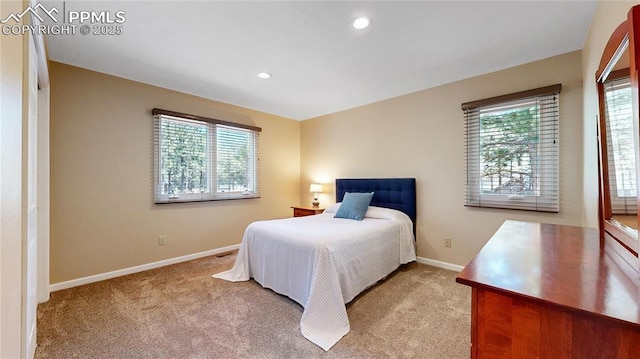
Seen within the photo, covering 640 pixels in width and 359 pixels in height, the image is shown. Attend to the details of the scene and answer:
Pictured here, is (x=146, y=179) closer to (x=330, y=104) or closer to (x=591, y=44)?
(x=330, y=104)

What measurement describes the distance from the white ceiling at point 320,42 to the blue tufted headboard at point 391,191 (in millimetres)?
1267

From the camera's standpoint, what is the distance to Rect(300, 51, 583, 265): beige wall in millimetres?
2350

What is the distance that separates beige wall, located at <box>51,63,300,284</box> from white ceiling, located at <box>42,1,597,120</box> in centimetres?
27

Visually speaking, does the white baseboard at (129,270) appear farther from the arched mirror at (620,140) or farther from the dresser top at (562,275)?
the arched mirror at (620,140)

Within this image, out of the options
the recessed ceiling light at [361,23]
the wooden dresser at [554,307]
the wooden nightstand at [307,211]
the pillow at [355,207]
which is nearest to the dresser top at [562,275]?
the wooden dresser at [554,307]

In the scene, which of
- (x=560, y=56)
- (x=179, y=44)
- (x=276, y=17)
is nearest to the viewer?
(x=276, y=17)

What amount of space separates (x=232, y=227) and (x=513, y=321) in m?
3.73

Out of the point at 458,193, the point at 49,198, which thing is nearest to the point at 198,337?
the point at 49,198

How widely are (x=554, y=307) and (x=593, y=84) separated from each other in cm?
209

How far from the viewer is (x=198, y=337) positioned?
1766mm

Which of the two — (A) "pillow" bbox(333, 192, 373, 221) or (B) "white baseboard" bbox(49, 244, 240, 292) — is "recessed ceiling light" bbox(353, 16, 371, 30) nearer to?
(A) "pillow" bbox(333, 192, 373, 221)

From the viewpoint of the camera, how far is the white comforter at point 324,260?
1.86 m

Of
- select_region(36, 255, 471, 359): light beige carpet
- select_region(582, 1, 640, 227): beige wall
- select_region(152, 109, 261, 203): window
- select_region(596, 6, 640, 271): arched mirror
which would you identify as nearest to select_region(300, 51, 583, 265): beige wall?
select_region(582, 1, 640, 227): beige wall

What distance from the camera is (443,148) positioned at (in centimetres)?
309
